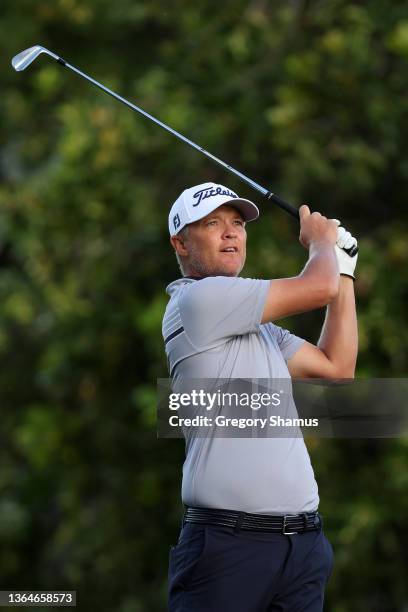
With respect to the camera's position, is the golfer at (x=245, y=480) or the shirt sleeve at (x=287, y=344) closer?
the golfer at (x=245, y=480)

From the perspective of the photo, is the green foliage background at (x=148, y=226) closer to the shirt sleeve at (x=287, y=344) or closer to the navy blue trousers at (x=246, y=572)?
the shirt sleeve at (x=287, y=344)

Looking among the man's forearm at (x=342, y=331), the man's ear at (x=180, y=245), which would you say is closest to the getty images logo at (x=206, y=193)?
the man's ear at (x=180, y=245)

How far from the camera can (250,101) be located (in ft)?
27.5

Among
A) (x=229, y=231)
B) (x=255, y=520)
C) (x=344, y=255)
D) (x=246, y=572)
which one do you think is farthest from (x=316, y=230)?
(x=246, y=572)

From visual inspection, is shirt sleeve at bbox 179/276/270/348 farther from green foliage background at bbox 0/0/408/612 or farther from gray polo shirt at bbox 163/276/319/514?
green foliage background at bbox 0/0/408/612

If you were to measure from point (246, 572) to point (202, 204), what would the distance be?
962 mm

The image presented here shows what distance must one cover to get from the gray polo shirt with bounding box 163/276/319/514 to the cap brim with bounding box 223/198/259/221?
0.25 meters

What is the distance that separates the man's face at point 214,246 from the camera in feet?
11.3

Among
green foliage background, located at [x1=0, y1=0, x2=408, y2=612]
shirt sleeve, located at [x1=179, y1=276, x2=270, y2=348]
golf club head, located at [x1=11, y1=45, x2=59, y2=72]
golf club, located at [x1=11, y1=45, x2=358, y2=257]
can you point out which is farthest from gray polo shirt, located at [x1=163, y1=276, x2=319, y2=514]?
green foliage background, located at [x1=0, y1=0, x2=408, y2=612]

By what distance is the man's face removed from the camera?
3.43 metres

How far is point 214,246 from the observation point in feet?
11.3

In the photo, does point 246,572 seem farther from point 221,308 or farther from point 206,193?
point 206,193

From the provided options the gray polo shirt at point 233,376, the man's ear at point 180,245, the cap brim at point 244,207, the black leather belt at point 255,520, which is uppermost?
the cap brim at point 244,207

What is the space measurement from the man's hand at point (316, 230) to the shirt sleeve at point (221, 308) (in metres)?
0.21
